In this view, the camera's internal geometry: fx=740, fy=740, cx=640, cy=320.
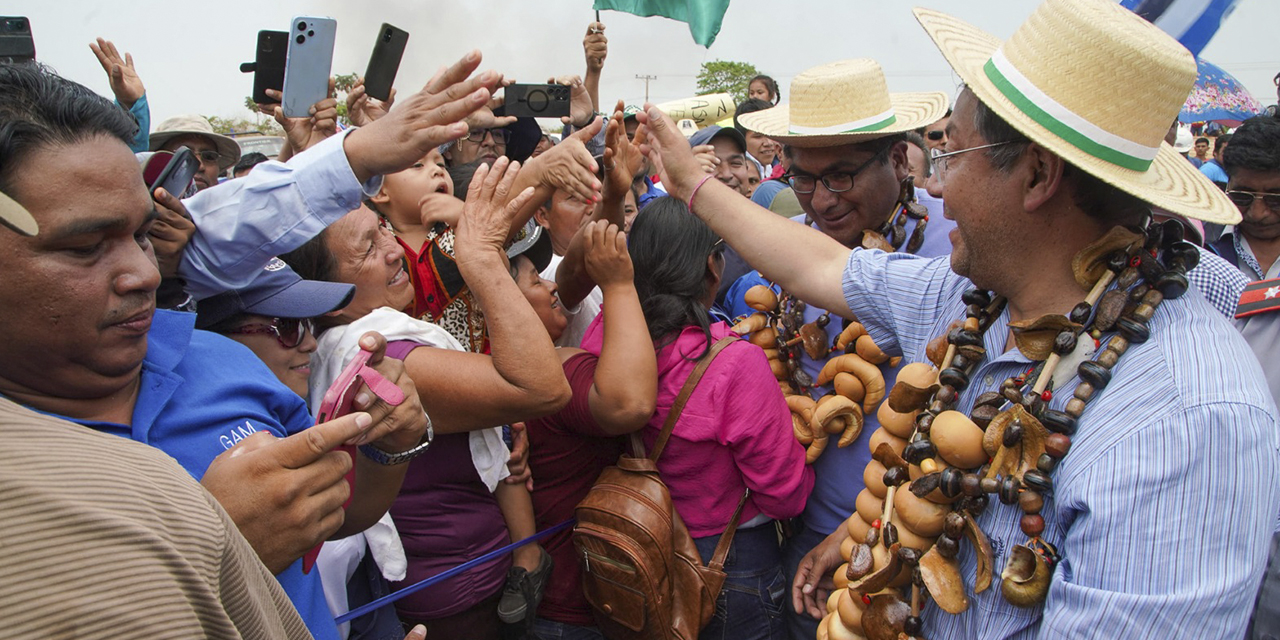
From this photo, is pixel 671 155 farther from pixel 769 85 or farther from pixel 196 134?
pixel 769 85

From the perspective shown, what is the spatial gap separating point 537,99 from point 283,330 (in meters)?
2.72

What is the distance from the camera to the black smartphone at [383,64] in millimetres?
3400

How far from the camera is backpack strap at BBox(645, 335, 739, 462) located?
8.38 feet

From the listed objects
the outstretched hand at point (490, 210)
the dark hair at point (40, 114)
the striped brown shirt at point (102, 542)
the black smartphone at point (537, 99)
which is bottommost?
the black smartphone at point (537, 99)

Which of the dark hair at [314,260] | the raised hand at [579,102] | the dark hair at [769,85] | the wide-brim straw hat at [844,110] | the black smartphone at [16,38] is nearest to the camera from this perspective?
the black smartphone at [16,38]

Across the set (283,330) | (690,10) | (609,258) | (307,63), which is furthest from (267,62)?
(690,10)

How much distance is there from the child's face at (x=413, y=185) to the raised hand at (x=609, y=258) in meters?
1.03

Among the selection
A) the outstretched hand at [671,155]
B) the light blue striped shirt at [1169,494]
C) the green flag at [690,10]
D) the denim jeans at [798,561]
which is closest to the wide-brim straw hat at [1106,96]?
the light blue striped shirt at [1169,494]

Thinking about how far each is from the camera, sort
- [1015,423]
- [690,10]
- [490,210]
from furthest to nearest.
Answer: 1. [690,10]
2. [490,210]
3. [1015,423]

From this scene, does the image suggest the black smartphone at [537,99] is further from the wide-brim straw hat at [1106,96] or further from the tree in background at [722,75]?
the tree in background at [722,75]

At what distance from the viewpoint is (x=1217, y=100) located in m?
4.27

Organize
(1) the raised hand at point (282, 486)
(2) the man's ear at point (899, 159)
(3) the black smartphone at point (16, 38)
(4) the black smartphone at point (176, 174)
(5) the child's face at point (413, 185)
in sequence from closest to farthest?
(1) the raised hand at point (282, 486) → (4) the black smartphone at point (176, 174) → (3) the black smartphone at point (16, 38) → (2) the man's ear at point (899, 159) → (5) the child's face at point (413, 185)

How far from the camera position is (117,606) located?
0.67 metres

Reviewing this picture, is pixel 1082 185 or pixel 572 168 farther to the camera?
pixel 572 168
